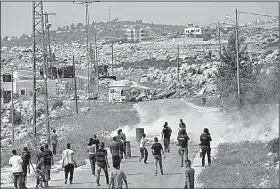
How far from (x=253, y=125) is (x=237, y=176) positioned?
1303 centimetres

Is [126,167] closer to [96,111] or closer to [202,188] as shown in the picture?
[202,188]

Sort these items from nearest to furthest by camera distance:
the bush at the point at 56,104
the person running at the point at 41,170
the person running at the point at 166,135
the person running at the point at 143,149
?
the person running at the point at 41,170 → the person running at the point at 143,149 → the person running at the point at 166,135 → the bush at the point at 56,104

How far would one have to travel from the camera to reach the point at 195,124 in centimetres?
3606

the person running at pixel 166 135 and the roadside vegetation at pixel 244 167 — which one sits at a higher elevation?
the person running at pixel 166 135

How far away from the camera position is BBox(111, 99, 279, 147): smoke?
2773 cm

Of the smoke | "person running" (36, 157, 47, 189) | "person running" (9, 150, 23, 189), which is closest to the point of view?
"person running" (9, 150, 23, 189)

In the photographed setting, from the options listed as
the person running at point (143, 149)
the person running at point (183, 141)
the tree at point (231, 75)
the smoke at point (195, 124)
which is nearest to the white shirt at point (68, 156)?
the person running at point (143, 149)

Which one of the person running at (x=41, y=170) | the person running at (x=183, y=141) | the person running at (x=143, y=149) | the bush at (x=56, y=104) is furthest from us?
the bush at (x=56, y=104)

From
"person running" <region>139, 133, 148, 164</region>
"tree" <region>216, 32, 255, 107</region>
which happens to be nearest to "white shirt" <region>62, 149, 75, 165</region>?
"person running" <region>139, 133, 148, 164</region>

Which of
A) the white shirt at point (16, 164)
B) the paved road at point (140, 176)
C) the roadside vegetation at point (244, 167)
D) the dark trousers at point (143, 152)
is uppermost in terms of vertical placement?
the white shirt at point (16, 164)

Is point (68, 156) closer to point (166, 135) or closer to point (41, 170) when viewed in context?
point (41, 170)

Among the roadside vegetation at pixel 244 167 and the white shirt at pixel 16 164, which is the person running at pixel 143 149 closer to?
the roadside vegetation at pixel 244 167

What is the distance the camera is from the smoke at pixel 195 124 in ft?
91.0

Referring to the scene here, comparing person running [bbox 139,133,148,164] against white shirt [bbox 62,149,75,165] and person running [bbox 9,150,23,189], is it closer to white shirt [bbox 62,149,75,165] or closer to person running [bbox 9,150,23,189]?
white shirt [bbox 62,149,75,165]
